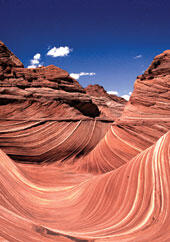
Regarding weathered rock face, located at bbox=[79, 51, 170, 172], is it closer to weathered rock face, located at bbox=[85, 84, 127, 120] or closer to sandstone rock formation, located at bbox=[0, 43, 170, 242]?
sandstone rock formation, located at bbox=[0, 43, 170, 242]

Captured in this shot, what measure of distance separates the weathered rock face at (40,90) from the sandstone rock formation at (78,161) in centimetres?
2

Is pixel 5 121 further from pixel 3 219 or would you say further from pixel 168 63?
pixel 168 63

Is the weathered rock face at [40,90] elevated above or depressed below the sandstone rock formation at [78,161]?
above

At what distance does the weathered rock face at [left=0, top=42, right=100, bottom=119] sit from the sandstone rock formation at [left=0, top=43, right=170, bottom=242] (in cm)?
2

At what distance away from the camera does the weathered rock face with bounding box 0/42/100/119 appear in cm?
417

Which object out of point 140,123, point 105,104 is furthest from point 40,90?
point 105,104

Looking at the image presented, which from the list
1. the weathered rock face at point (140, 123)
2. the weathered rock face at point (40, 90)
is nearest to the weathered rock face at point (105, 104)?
the weathered rock face at point (40, 90)

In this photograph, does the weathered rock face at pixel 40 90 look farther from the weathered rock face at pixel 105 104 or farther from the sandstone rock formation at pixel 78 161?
the weathered rock face at pixel 105 104

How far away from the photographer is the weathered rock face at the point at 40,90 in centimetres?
417

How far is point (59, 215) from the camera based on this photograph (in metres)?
1.93

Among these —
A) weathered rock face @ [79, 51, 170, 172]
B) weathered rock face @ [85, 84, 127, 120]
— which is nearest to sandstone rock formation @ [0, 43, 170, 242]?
weathered rock face @ [79, 51, 170, 172]

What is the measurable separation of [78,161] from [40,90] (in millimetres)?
1788

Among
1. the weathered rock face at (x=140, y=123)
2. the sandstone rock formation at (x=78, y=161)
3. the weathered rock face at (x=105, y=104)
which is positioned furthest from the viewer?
the weathered rock face at (x=105, y=104)

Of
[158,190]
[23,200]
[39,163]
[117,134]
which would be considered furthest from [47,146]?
[158,190]
